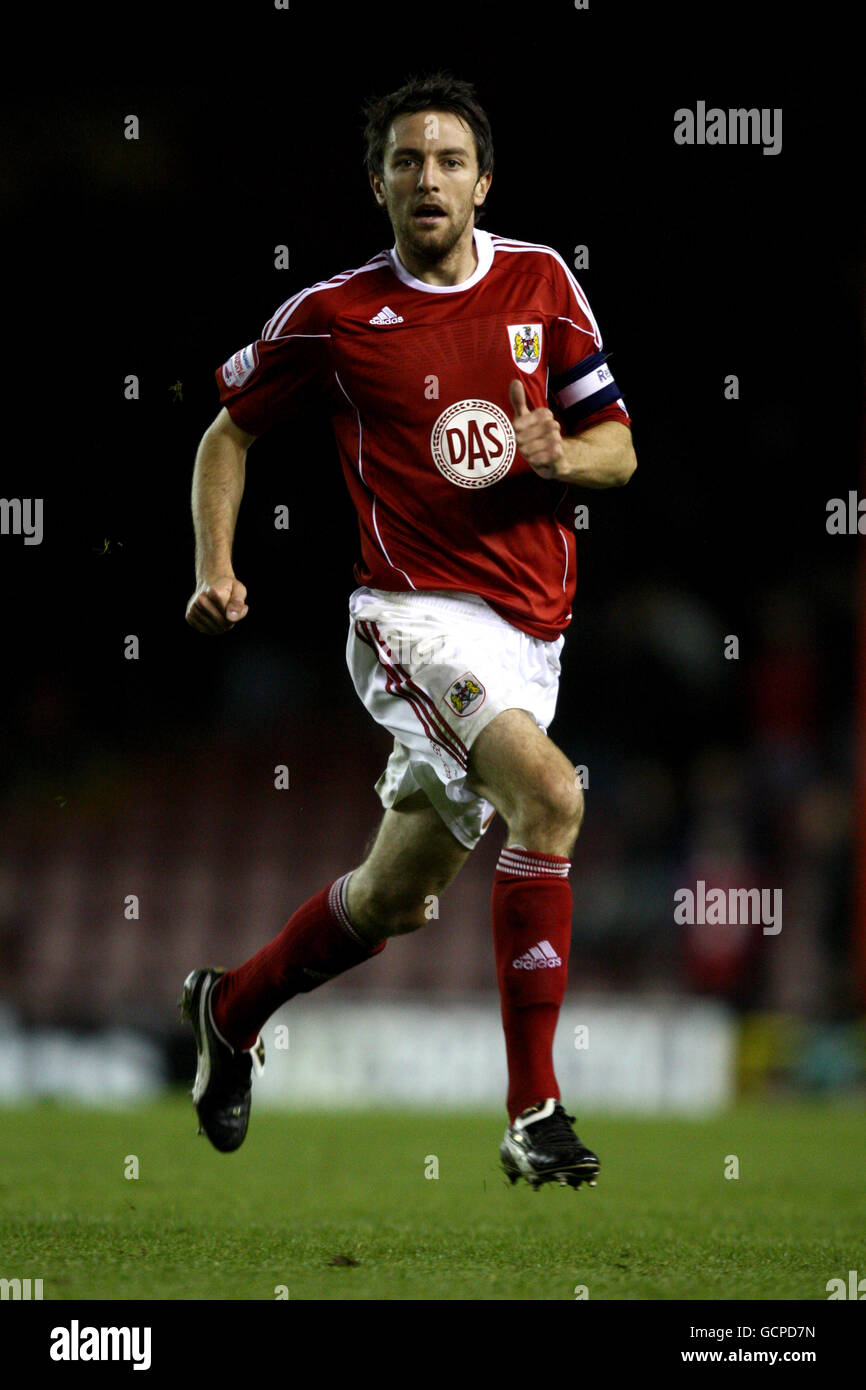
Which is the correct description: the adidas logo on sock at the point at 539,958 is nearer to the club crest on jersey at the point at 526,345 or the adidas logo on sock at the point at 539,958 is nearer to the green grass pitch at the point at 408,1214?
the green grass pitch at the point at 408,1214

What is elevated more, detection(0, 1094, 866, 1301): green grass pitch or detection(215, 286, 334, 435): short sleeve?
detection(215, 286, 334, 435): short sleeve

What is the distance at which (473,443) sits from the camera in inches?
169

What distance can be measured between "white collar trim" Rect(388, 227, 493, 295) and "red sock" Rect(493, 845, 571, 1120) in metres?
1.48

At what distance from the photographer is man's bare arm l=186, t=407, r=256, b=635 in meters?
4.22

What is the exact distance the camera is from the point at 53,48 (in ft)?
35.6

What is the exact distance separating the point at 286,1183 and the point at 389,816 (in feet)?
6.44

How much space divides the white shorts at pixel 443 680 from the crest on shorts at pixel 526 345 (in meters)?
0.61

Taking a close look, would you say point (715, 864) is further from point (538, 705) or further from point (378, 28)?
point (538, 705)

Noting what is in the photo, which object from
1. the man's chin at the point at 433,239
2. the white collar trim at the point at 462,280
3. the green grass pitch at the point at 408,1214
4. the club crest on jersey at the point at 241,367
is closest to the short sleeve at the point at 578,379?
the white collar trim at the point at 462,280

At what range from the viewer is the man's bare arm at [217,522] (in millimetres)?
4223
